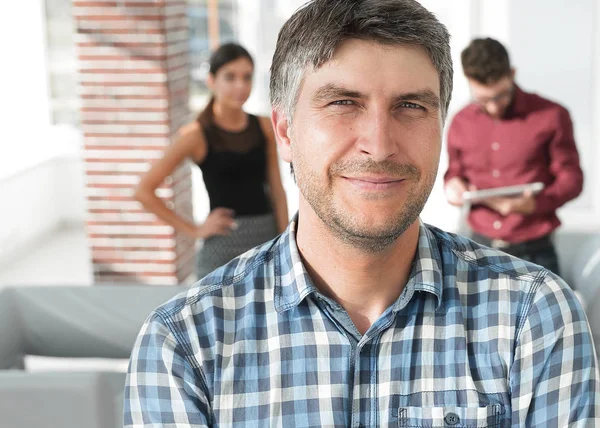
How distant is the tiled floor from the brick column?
95cm

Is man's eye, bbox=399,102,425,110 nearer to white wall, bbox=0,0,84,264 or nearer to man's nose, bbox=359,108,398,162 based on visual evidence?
man's nose, bbox=359,108,398,162

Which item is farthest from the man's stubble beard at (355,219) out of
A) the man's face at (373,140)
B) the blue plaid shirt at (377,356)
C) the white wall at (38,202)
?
the white wall at (38,202)

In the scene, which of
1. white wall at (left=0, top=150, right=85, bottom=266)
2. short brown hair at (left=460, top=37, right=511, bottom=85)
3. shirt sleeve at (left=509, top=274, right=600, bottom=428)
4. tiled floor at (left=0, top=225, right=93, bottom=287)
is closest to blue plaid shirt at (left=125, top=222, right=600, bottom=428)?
shirt sleeve at (left=509, top=274, right=600, bottom=428)

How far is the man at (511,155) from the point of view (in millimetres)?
3473

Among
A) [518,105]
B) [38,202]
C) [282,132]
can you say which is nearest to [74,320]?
[518,105]

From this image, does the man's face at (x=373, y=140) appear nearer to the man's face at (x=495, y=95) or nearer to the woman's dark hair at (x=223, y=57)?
the man's face at (x=495, y=95)

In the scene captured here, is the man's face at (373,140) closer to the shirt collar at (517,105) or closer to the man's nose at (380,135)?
the man's nose at (380,135)

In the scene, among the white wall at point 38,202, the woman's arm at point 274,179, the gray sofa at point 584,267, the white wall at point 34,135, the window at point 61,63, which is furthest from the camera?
the window at point 61,63

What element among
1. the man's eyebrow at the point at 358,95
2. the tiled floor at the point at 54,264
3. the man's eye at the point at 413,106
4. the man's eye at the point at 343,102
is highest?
the man's eyebrow at the point at 358,95

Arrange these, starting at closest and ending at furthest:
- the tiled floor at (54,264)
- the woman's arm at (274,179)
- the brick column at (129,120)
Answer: the woman's arm at (274,179) → the brick column at (129,120) → the tiled floor at (54,264)

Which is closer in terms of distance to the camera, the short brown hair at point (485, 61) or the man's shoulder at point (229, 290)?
the man's shoulder at point (229, 290)

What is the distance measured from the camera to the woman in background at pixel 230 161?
12.1ft

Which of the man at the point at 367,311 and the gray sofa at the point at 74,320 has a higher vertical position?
the man at the point at 367,311

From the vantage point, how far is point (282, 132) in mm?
1436
